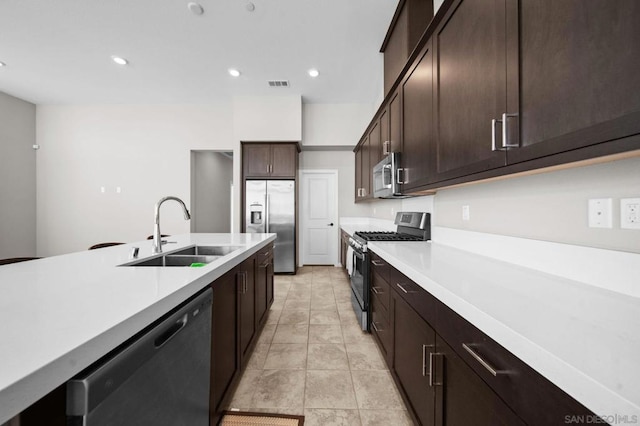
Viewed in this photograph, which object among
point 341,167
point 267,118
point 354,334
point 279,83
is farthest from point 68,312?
point 341,167

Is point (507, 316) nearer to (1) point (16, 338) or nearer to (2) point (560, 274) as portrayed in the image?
(2) point (560, 274)

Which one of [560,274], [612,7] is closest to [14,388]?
[612,7]

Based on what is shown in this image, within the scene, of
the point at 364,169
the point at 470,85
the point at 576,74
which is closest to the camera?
the point at 576,74

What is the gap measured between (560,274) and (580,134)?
0.63 m

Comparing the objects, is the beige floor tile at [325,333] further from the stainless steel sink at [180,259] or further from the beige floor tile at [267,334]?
the stainless steel sink at [180,259]

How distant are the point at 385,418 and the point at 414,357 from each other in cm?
52

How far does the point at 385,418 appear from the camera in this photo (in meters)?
1.45

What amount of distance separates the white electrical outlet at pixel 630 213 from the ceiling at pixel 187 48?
263cm

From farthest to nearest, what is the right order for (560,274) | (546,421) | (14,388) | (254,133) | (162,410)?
1. (254,133)
2. (560,274)
3. (162,410)
4. (546,421)
5. (14,388)

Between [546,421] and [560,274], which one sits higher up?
[560,274]

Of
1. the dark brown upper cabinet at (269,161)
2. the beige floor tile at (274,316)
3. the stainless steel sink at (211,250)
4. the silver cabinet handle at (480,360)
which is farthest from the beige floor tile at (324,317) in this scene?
the dark brown upper cabinet at (269,161)

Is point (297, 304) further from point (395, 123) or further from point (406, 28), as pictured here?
point (406, 28)

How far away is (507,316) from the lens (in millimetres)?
664

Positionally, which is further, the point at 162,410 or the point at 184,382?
the point at 184,382
